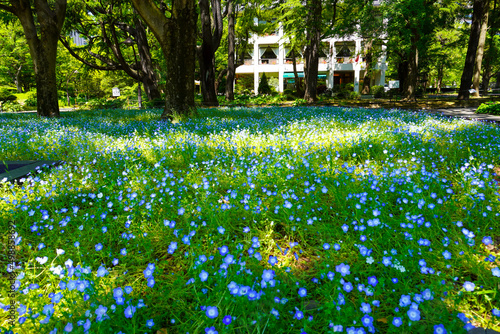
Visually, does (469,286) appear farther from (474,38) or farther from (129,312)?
(474,38)

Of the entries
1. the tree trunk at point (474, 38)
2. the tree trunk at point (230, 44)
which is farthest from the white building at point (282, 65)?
the tree trunk at point (474, 38)

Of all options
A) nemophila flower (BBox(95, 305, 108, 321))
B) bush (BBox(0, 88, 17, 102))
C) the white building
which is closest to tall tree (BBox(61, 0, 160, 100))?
nemophila flower (BBox(95, 305, 108, 321))

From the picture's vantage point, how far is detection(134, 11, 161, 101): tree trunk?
19438mm

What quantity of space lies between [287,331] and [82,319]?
1.05 m

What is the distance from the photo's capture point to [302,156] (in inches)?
156

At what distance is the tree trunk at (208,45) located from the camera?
50.2 feet

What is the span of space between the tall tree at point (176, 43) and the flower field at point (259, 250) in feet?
16.1

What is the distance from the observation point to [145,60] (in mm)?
20469

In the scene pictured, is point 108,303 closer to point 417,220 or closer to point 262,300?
point 262,300

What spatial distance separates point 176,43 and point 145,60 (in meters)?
13.9

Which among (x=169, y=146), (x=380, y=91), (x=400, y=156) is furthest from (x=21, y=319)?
(x=380, y=91)

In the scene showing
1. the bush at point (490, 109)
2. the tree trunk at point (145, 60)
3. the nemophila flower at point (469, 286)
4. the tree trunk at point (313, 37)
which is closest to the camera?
the nemophila flower at point (469, 286)

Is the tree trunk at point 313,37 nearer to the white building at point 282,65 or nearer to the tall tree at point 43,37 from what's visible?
the tall tree at point 43,37

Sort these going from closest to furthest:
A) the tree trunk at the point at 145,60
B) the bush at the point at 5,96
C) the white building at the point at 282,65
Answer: the tree trunk at the point at 145,60, the bush at the point at 5,96, the white building at the point at 282,65
